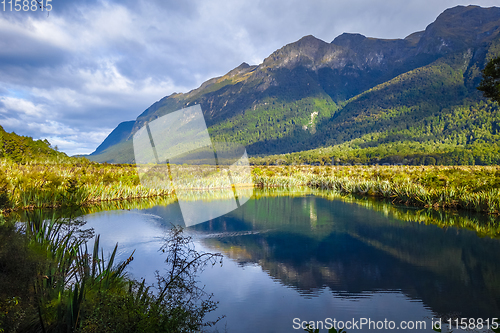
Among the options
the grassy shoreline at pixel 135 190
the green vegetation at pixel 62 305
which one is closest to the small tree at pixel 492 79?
the grassy shoreline at pixel 135 190

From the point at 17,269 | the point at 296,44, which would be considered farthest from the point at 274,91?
the point at 17,269

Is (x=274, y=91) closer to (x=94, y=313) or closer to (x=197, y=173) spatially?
(x=197, y=173)

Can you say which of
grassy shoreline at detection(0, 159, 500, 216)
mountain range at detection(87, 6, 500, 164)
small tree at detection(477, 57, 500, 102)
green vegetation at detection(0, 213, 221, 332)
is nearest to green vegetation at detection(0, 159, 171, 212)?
grassy shoreline at detection(0, 159, 500, 216)

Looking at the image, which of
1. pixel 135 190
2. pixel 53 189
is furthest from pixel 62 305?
pixel 135 190

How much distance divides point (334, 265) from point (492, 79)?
11.3 meters

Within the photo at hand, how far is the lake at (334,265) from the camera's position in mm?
4930

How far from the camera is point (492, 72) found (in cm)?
1164

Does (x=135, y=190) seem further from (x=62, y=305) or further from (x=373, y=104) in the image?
(x=373, y=104)

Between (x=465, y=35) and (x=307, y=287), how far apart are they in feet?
631

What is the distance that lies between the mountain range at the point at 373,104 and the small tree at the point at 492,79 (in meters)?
40.8

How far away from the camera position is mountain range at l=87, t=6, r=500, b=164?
272 ft

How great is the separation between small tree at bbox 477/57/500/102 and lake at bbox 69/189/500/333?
5284mm

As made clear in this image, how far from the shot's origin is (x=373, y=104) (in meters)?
122

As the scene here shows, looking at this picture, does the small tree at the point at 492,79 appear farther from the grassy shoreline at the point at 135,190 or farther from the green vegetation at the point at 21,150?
the green vegetation at the point at 21,150
